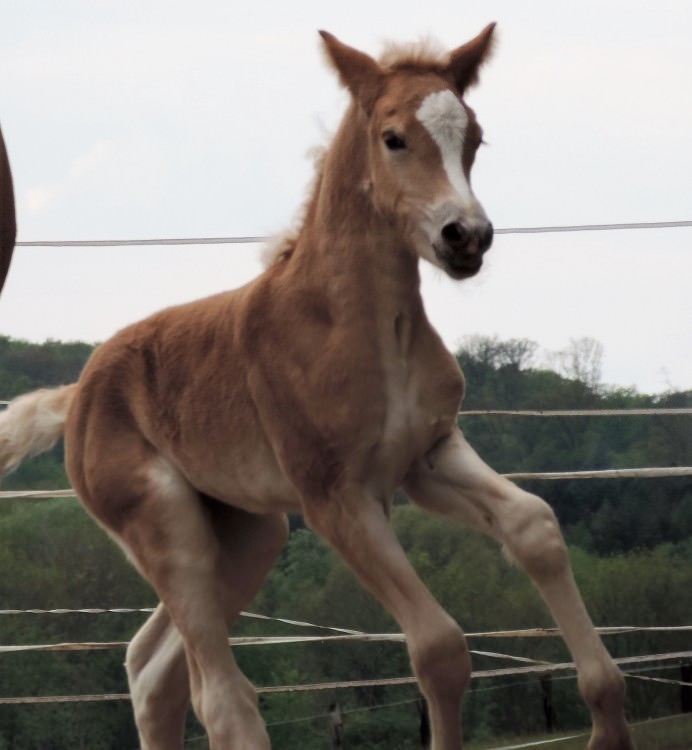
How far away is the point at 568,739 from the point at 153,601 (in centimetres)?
373

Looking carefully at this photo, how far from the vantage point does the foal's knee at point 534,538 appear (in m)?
3.54

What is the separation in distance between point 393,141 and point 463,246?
35 centimetres

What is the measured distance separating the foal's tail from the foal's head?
1541mm

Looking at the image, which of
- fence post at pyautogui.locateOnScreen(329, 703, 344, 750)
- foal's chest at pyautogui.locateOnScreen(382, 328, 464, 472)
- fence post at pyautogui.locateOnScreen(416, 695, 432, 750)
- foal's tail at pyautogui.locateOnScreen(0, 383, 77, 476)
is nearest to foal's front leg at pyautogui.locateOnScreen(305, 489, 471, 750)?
foal's chest at pyautogui.locateOnScreen(382, 328, 464, 472)

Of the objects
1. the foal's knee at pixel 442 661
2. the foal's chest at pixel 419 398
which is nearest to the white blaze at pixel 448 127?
the foal's chest at pixel 419 398

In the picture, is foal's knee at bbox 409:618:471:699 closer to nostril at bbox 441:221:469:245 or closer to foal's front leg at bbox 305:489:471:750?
foal's front leg at bbox 305:489:471:750

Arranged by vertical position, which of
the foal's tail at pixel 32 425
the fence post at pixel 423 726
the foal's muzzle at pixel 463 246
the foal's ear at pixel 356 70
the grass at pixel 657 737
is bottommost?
the fence post at pixel 423 726

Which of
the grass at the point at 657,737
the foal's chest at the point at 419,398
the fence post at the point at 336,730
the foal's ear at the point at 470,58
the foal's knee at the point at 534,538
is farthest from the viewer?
the fence post at the point at 336,730

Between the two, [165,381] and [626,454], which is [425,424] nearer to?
[165,381]

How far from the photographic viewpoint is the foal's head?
346cm

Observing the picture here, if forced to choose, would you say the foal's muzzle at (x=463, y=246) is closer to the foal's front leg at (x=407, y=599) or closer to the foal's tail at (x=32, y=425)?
the foal's front leg at (x=407, y=599)

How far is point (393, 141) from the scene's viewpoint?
364cm

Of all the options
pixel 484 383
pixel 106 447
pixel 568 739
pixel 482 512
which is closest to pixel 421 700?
pixel 568 739

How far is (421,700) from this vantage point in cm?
656
